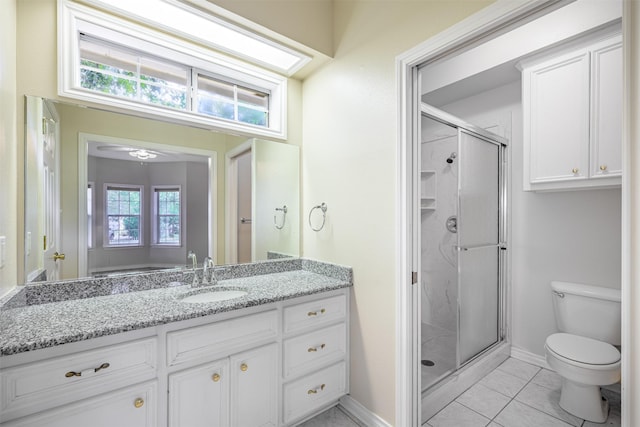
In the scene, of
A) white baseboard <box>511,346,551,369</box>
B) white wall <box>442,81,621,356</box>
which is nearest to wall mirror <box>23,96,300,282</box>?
white wall <box>442,81,621,356</box>

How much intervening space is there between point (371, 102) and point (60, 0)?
1671 mm

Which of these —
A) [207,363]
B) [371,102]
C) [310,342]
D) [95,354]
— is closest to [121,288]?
[95,354]

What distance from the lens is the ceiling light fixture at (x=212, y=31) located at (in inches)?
61.6

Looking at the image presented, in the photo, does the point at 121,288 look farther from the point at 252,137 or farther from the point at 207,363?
the point at 252,137

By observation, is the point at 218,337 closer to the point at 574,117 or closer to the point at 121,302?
the point at 121,302

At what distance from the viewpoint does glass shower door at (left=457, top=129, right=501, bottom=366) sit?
2.33m

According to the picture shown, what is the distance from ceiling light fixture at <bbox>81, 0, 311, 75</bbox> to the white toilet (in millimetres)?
2525

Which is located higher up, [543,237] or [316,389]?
[543,237]

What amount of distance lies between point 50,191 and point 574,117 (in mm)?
3169

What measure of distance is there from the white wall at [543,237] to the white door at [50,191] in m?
3.21

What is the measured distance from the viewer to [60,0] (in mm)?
1454

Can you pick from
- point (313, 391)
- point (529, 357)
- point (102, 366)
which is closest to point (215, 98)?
point (102, 366)

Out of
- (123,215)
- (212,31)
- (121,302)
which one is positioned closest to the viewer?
(121,302)

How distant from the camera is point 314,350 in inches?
68.3
